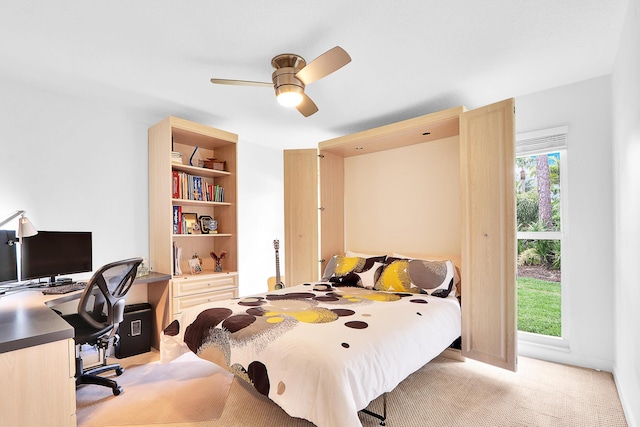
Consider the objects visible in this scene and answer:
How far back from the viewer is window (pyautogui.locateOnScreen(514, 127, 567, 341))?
9.68ft

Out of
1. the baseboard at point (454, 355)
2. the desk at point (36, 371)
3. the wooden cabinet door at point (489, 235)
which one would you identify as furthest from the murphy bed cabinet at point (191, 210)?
the wooden cabinet door at point (489, 235)

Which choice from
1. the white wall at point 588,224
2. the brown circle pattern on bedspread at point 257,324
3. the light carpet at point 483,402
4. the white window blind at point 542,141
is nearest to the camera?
the brown circle pattern on bedspread at point 257,324

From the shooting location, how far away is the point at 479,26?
6.41 feet

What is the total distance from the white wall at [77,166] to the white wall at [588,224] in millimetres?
3821

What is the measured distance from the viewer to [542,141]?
2961 millimetres

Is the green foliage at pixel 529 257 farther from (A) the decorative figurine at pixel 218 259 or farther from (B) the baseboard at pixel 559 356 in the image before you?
(A) the decorative figurine at pixel 218 259

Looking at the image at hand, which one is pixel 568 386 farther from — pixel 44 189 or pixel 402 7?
pixel 44 189

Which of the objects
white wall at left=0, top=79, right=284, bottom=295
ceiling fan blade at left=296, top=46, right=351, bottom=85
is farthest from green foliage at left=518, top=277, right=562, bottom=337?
white wall at left=0, top=79, right=284, bottom=295

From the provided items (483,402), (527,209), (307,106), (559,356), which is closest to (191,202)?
(307,106)

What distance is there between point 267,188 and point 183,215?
4.97 feet

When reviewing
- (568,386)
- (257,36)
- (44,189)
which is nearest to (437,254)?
(568,386)

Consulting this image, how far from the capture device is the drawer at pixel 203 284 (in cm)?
317

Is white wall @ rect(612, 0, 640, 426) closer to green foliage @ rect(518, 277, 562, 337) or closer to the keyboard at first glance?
green foliage @ rect(518, 277, 562, 337)

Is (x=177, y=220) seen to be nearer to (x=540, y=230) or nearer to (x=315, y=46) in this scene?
(x=315, y=46)
